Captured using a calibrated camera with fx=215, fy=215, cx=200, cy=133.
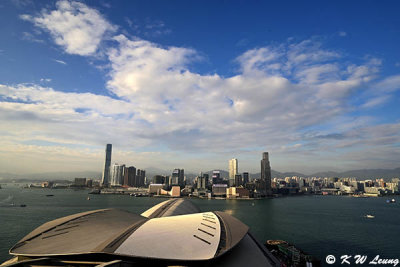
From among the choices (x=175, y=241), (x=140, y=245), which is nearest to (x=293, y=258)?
(x=175, y=241)

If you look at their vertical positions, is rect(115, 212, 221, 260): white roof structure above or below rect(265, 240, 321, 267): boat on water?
above

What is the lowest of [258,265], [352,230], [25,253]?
[352,230]

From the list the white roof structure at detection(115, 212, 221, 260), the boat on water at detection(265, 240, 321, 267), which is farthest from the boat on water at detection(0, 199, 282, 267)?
the boat on water at detection(265, 240, 321, 267)

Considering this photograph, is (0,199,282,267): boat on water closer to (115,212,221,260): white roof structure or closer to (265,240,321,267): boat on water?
(115,212,221,260): white roof structure

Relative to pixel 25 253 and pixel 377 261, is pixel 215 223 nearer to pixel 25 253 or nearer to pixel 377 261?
pixel 25 253

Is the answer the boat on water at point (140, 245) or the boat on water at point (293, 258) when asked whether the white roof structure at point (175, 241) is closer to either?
the boat on water at point (140, 245)

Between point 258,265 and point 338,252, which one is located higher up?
point 258,265

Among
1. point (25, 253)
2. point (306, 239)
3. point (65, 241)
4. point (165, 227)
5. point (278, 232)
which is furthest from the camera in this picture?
point (278, 232)

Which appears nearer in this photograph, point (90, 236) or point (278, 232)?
point (90, 236)

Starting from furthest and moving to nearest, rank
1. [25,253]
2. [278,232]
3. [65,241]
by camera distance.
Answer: [278,232] < [65,241] < [25,253]

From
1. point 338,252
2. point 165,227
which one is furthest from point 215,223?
point 338,252

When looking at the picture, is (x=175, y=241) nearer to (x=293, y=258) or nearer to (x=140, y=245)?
(x=140, y=245)
